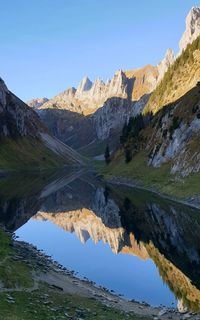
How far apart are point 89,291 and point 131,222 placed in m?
39.3

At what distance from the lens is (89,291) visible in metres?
39.8

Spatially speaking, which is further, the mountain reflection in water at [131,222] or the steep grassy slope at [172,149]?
the steep grassy slope at [172,149]

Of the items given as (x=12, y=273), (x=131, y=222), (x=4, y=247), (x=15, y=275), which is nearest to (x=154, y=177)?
(x=131, y=222)

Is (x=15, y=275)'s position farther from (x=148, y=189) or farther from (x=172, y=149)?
(x=172, y=149)

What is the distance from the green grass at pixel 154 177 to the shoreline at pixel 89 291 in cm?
5484

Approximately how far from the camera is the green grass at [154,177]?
331ft

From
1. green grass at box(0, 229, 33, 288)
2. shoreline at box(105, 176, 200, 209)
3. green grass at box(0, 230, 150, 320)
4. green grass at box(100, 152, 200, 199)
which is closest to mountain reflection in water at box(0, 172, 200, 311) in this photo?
shoreline at box(105, 176, 200, 209)

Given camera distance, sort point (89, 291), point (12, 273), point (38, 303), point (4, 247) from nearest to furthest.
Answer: point (38, 303) → point (12, 273) → point (89, 291) → point (4, 247)

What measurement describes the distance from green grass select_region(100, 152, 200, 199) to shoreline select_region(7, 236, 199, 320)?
54838 mm

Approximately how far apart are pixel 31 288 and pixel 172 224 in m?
41.9

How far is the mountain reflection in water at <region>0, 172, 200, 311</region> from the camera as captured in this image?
4738 centimetres

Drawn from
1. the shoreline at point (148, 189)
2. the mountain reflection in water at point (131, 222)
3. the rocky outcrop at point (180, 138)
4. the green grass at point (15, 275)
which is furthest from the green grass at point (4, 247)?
the rocky outcrop at point (180, 138)

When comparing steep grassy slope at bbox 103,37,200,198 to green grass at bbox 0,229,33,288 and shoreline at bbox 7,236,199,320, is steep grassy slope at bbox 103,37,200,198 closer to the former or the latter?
shoreline at bbox 7,236,199,320

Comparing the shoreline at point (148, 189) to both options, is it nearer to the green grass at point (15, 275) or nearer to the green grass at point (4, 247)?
the green grass at point (4, 247)
